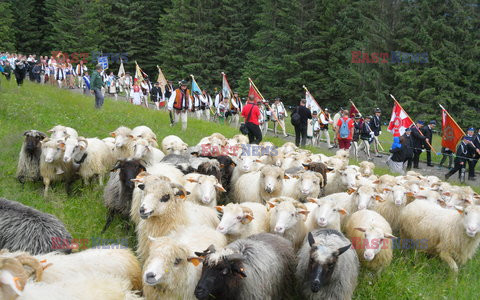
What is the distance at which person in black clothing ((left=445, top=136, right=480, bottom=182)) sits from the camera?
13859 millimetres

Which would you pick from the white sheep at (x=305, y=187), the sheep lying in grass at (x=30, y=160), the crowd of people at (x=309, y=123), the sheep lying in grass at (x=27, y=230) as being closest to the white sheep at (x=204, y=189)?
the white sheep at (x=305, y=187)

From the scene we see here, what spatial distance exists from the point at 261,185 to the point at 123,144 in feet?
11.1

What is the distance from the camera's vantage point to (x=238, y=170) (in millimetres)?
8625

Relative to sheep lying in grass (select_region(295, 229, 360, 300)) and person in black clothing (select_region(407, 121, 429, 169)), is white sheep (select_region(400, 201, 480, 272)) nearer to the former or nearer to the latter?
sheep lying in grass (select_region(295, 229, 360, 300))

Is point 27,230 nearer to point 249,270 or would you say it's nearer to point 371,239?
point 249,270

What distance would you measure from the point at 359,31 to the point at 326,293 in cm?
3378

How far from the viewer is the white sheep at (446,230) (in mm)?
6214

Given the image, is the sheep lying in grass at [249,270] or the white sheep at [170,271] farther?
the sheep lying in grass at [249,270]

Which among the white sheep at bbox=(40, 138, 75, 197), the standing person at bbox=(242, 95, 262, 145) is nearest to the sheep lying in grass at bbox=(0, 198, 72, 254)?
the white sheep at bbox=(40, 138, 75, 197)

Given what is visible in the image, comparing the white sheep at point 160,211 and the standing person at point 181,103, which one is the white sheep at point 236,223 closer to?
the white sheep at point 160,211

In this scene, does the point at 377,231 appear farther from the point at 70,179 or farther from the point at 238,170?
the point at 70,179

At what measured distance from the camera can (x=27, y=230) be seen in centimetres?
446

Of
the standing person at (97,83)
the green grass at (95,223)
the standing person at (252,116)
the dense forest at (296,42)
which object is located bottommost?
the green grass at (95,223)

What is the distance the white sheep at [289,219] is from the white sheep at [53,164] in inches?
169
